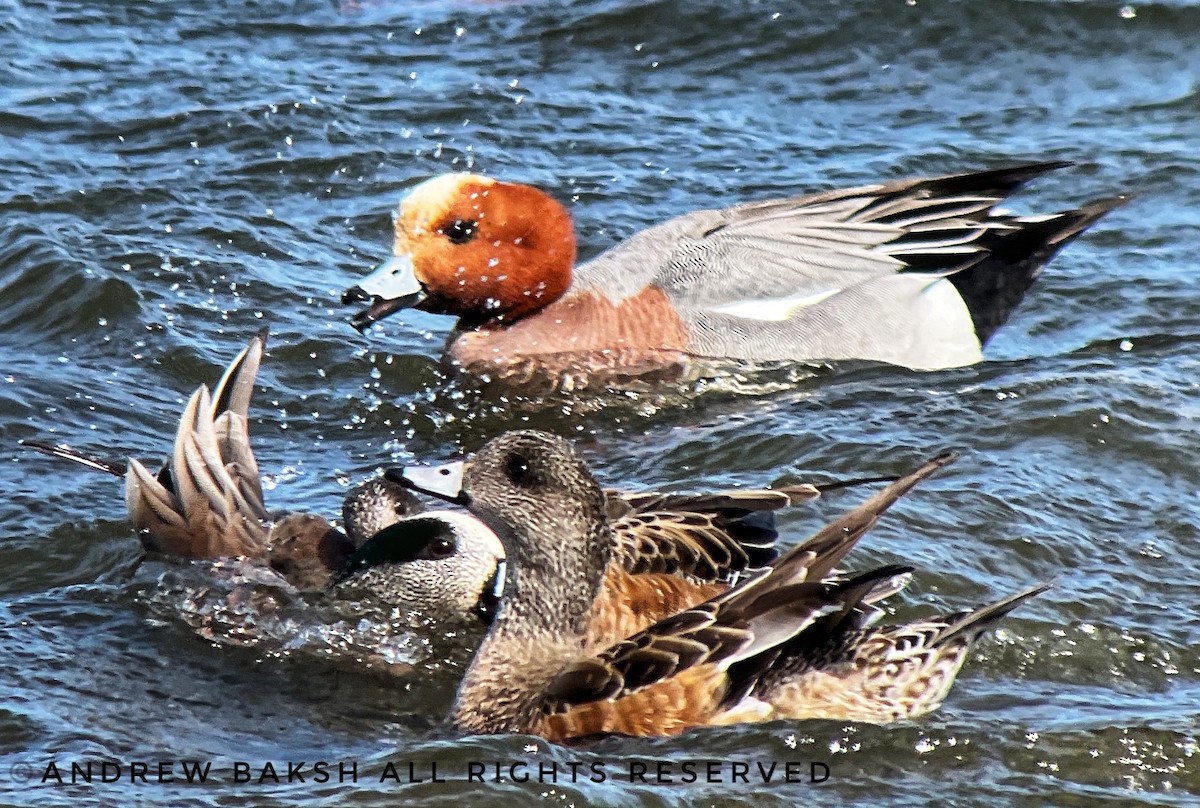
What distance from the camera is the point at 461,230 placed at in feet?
23.1

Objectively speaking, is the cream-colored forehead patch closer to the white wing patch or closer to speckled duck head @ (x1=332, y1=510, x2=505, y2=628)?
the white wing patch

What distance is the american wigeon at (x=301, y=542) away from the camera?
5070mm

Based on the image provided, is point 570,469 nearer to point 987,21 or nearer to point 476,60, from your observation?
point 476,60

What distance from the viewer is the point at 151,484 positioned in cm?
505

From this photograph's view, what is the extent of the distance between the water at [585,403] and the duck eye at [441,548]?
0.42 meters

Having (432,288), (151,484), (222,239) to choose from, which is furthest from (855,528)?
(222,239)

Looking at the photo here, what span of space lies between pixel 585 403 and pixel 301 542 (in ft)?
6.19

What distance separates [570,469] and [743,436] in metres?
1.75

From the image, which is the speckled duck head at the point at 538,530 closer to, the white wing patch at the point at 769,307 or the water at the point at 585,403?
the water at the point at 585,403

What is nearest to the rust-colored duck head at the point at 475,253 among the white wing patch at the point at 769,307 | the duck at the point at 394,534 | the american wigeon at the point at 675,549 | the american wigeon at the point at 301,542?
the white wing patch at the point at 769,307

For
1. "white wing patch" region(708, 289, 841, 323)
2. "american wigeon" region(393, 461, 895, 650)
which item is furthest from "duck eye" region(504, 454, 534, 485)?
"white wing patch" region(708, 289, 841, 323)

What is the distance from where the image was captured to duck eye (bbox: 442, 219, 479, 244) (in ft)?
23.0

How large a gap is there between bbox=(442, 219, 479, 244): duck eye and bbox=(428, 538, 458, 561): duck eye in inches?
83.7

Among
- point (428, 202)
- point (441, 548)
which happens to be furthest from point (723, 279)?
point (441, 548)
